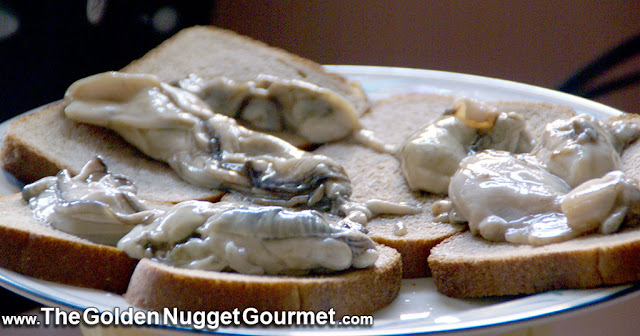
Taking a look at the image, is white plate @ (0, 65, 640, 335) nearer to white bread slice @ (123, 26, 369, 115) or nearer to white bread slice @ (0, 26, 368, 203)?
white bread slice @ (0, 26, 368, 203)

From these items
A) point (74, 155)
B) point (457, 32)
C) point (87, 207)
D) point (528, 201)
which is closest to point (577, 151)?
point (528, 201)

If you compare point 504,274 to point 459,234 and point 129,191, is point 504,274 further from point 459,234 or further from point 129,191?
point 129,191

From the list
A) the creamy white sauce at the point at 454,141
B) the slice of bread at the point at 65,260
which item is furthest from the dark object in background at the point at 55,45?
the creamy white sauce at the point at 454,141

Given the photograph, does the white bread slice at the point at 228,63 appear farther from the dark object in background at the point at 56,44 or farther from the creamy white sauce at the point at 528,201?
the creamy white sauce at the point at 528,201

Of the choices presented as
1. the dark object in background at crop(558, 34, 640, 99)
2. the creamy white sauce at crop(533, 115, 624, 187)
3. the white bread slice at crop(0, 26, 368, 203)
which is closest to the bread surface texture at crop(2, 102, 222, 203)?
the white bread slice at crop(0, 26, 368, 203)

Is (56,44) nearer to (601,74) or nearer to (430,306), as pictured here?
(430,306)

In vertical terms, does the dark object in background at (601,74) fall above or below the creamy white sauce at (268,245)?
below

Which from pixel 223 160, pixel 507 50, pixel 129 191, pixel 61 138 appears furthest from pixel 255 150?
pixel 507 50
